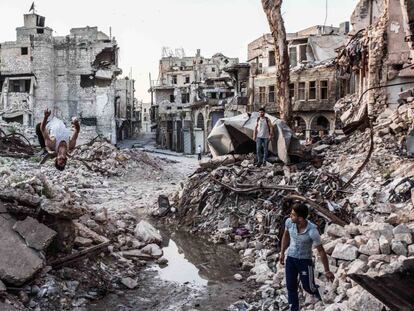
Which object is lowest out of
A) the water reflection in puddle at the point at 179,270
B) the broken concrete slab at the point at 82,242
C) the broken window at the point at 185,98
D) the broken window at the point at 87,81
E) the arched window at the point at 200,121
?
the water reflection in puddle at the point at 179,270

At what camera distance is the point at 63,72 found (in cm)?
3650

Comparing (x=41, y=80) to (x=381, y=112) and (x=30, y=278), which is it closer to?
(x=381, y=112)

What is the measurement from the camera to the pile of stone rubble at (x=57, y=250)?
228 inches

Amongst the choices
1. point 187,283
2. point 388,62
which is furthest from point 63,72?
point 187,283

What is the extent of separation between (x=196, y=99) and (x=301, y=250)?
3904 centimetres

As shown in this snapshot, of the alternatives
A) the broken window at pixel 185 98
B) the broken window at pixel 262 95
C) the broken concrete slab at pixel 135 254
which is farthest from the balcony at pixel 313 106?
the broken concrete slab at pixel 135 254

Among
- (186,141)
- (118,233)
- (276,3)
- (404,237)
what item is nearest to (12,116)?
(186,141)

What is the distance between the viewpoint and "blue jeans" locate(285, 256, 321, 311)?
5094 millimetres

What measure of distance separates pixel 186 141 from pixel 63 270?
1443 inches

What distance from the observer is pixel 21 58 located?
116 ft

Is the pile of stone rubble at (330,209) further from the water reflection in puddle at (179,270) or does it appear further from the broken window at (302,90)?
the broken window at (302,90)

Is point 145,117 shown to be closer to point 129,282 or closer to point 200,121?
point 200,121

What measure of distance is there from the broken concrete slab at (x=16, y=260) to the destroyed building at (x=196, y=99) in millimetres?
30691

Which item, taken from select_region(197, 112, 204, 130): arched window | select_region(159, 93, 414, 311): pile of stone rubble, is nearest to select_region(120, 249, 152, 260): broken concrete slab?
select_region(159, 93, 414, 311): pile of stone rubble
